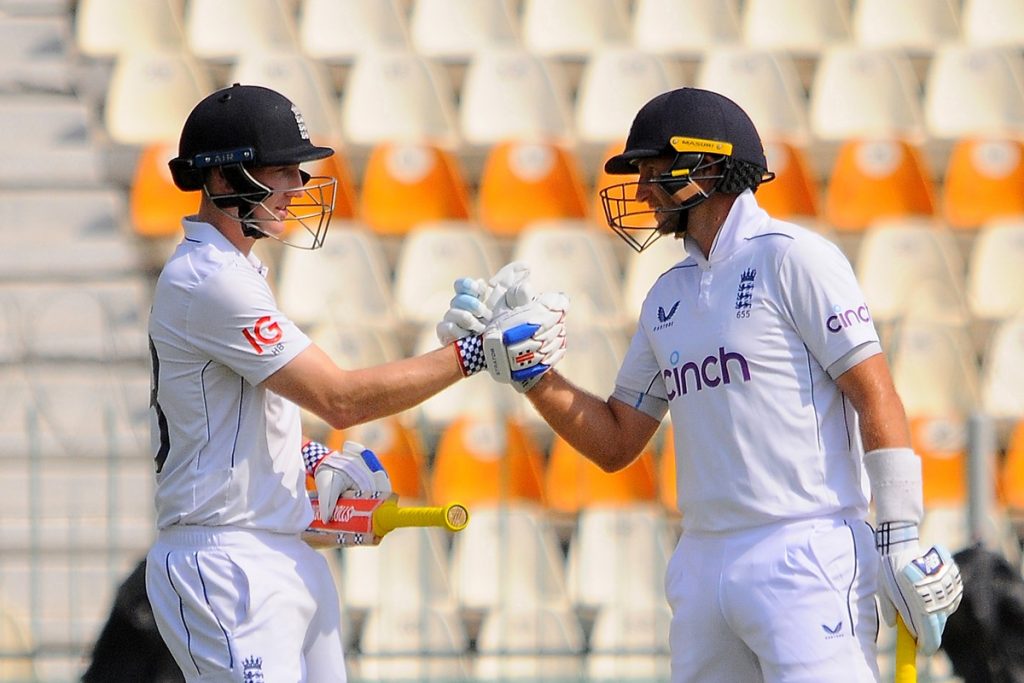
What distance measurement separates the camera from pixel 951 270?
826cm

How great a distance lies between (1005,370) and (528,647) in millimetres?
2735

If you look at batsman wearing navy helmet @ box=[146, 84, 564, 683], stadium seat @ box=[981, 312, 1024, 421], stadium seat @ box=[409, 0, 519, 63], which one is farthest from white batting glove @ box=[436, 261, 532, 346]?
stadium seat @ box=[409, 0, 519, 63]

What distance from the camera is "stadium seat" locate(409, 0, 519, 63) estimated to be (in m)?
9.40

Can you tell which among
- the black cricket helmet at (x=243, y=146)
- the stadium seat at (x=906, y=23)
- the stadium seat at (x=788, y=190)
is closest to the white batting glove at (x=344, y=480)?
the black cricket helmet at (x=243, y=146)

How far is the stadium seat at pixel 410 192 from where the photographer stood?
339 inches

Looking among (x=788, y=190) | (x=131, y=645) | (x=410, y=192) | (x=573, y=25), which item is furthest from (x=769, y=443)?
(x=573, y=25)

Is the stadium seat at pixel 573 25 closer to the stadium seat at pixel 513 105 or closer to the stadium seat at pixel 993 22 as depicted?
the stadium seat at pixel 513 105

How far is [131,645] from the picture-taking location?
16.1 ft

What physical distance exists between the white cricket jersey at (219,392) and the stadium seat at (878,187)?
5.36 metres

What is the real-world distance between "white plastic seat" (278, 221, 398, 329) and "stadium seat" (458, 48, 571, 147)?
1.11 metres

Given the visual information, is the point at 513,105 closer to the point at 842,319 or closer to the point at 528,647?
the point at 528,647

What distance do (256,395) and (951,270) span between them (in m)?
5.31

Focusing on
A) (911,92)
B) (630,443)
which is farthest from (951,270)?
(630,443)

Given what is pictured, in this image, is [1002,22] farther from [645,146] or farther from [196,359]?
[196,359]
